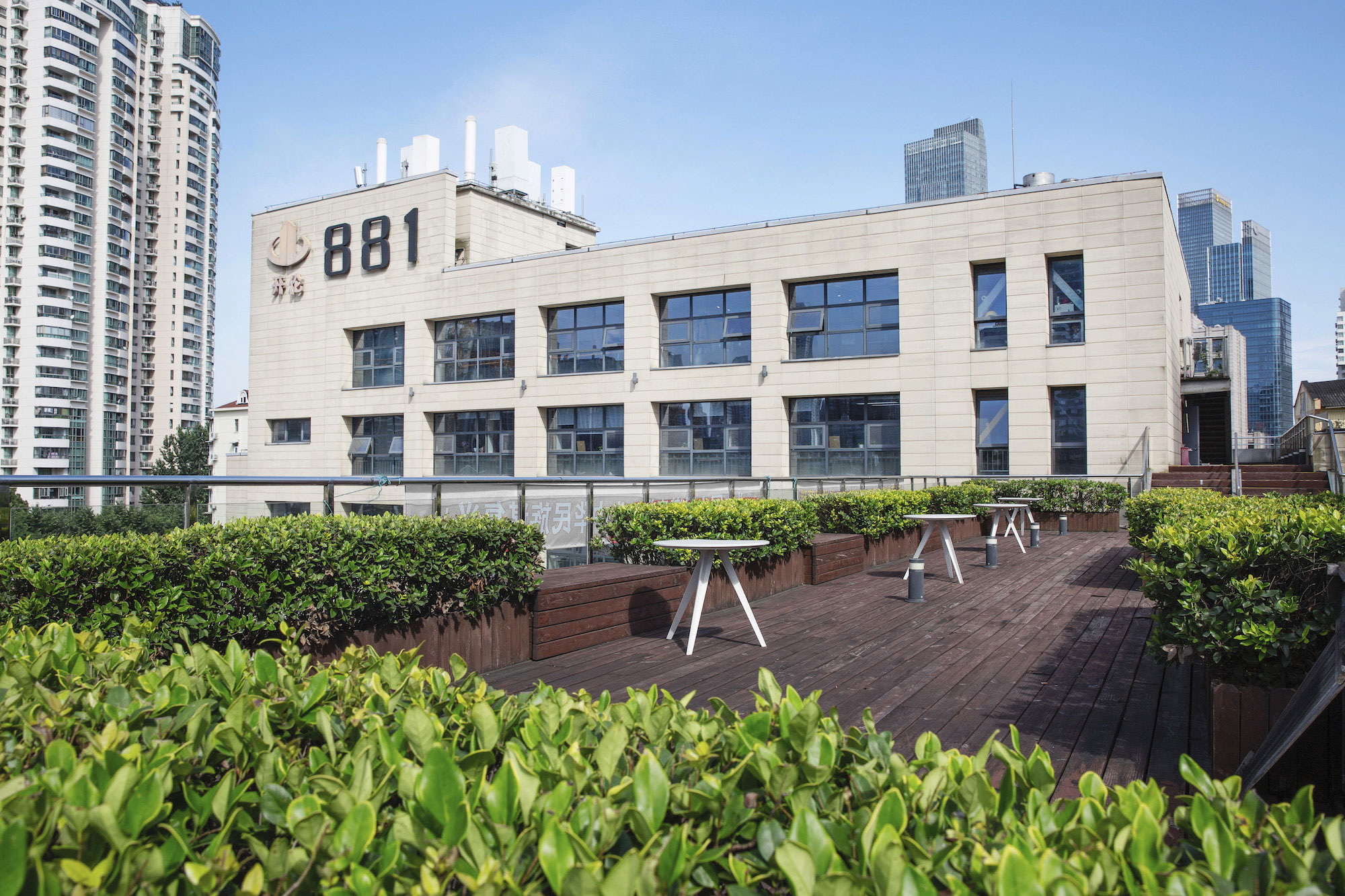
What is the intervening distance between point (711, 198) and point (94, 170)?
8978 cm

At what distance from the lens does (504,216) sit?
3127 cm

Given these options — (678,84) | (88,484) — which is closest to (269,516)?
(88,484)

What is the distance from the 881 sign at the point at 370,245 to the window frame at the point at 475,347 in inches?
117

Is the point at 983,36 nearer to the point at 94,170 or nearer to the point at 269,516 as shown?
the point at 269,516

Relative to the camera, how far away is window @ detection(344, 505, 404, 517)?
5359mm

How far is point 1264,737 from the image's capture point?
132 inches

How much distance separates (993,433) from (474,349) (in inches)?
701

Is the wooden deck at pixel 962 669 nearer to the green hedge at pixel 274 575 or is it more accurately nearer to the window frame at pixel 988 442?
the green hedge at pixel 274 575

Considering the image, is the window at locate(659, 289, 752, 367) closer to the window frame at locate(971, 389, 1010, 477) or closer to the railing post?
the window frame at locate(971, 389, 1010, 477)

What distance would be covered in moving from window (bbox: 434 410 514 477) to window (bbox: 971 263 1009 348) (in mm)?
15685

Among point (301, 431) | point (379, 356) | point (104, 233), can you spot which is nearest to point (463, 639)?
point (379, 356)

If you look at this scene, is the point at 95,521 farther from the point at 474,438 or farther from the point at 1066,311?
the point at 474,438

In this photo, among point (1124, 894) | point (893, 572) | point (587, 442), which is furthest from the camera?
point (587, 442)

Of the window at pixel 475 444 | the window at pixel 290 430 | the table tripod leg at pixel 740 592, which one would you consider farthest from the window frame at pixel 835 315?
the window at pixel 290 430
